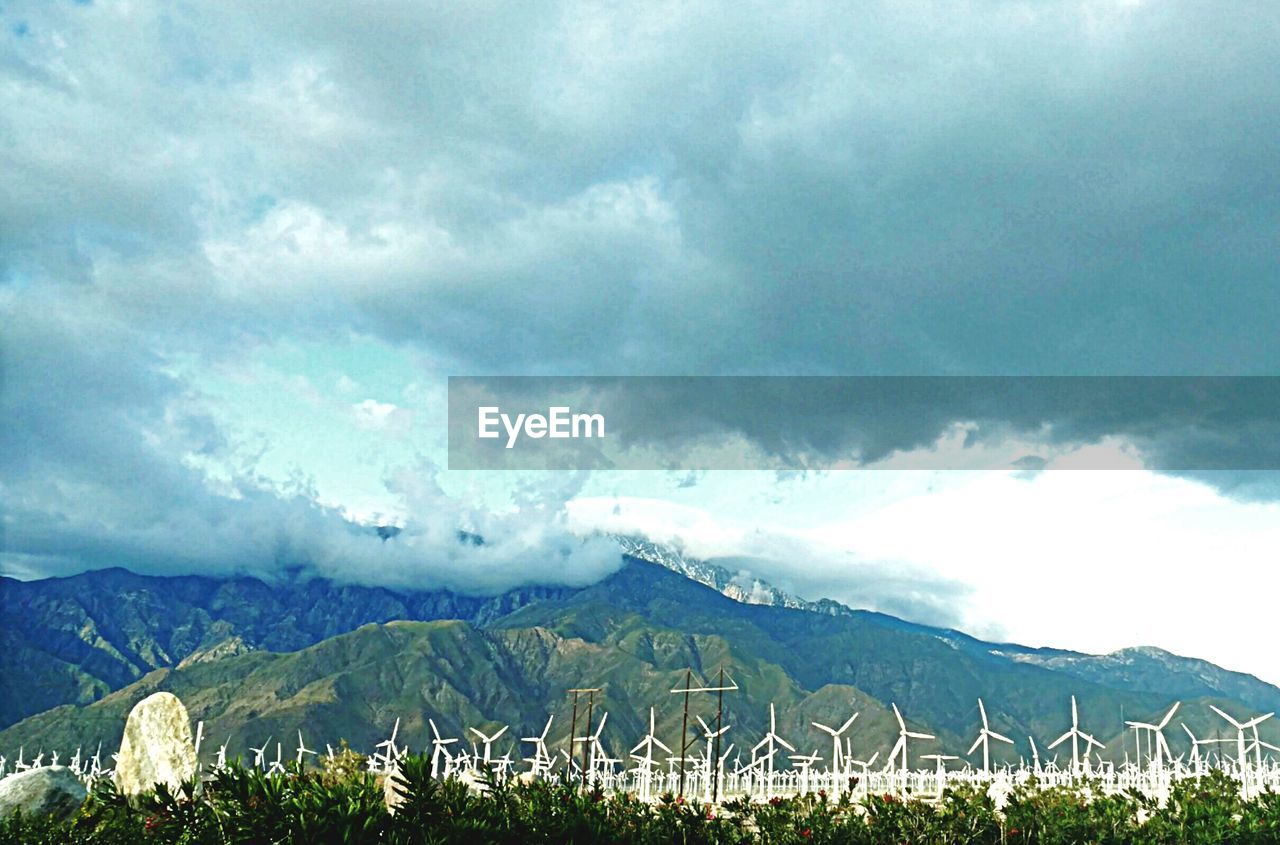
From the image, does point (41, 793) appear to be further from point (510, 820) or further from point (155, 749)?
point (510, 820)

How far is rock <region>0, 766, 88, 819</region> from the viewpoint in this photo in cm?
2735

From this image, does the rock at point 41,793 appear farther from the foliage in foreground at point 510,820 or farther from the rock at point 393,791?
the rock at point 393,791

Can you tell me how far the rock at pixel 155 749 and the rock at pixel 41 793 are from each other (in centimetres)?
952

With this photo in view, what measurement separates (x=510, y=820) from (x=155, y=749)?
92.5 ft

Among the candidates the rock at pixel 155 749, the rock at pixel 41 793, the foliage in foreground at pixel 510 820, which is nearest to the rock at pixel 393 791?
the foliage in foreground at pixel 510 820

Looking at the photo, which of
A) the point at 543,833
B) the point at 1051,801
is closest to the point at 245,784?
the point at 543,833

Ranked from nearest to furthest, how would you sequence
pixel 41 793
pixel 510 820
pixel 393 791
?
pixel 510 820 → pixel 393 791 → pixel 41 793

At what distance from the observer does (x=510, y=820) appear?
1762 cm

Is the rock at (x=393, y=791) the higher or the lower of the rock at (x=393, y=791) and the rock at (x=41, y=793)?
the higher

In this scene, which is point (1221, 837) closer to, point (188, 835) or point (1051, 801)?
point (1051, 801)

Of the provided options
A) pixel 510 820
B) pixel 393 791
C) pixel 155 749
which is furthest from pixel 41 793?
pixel 510 820

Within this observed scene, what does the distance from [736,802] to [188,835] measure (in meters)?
25.8

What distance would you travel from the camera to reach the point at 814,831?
27.1m

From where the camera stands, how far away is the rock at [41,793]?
27352 mm
